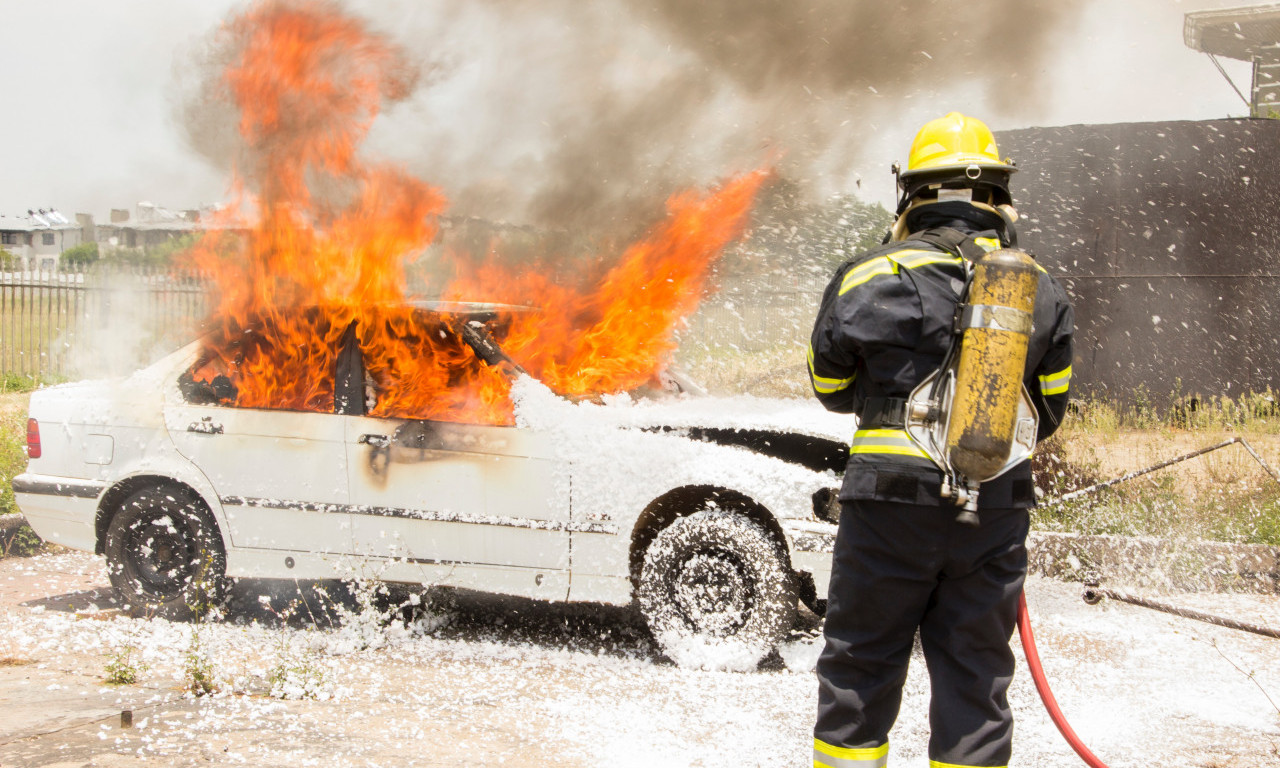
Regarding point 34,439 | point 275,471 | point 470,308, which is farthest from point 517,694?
point 34,439

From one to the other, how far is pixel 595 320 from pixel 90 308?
Result: 1290cm

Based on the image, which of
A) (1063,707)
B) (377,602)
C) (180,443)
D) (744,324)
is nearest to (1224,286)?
(744,324)

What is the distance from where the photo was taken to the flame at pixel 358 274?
4.97 m

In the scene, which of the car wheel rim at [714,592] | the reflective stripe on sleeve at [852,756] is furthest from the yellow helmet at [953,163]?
the car wheel rim at [714,592]

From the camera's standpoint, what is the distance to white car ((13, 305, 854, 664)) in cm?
445

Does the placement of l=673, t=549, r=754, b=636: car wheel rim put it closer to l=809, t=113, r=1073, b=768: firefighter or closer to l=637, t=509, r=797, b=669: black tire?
l=637, t=509, r=797, b=669: black tire

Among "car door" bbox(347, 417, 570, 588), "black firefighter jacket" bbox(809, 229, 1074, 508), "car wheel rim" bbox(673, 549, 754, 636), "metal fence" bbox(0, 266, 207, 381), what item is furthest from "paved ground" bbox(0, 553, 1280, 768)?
"metal fence" bbox(0, 266, 207, 381)

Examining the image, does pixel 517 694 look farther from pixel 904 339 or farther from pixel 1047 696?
pixel 904 339

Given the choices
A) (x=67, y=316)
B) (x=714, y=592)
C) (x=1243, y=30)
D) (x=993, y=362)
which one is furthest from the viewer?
(x=67, y=316)

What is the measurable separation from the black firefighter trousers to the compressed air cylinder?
169 mm

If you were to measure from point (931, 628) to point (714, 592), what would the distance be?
1.87 meters

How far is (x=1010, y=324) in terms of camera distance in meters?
2.48

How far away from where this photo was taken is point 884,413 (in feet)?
8.74

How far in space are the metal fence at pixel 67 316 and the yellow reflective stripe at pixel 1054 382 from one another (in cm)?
1276
